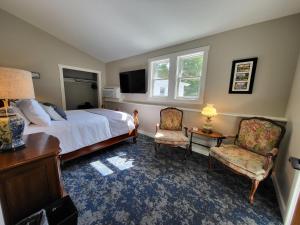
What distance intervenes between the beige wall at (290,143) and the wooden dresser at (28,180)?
241 centimetres

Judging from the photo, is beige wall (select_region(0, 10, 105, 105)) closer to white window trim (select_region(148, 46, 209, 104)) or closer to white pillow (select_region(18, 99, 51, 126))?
white pillow (select_region(18, 99, 51, 126))

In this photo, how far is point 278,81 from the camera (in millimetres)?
1976

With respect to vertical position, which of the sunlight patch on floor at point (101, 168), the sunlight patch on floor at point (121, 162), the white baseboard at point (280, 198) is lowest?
the sunlight patch on floor at point (101, 168)

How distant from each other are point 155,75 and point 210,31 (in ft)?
5.32

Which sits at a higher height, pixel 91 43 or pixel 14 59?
pixel 91 43

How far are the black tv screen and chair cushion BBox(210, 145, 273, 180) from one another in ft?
8.30

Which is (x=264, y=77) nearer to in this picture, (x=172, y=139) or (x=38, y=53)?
(x=172, y=139)

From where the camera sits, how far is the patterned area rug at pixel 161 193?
1.38m

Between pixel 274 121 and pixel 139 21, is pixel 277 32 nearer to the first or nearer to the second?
pixel 274 121

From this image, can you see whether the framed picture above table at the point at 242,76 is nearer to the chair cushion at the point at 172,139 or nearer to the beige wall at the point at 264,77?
the beige wall at the point at 264,77

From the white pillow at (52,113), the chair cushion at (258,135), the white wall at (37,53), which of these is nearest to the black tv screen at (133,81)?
the white wall at (37,53)

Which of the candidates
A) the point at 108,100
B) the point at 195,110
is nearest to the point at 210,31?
the point at 195,110

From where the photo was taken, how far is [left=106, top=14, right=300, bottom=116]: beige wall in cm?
189

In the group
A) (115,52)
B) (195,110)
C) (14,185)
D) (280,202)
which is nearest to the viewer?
(14,185)
